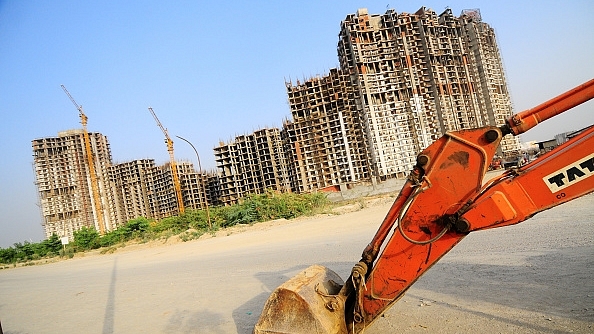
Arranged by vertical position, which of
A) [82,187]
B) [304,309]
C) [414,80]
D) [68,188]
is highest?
[414,80]

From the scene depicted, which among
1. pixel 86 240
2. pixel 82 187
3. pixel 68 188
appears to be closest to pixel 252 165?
pixel 86 240

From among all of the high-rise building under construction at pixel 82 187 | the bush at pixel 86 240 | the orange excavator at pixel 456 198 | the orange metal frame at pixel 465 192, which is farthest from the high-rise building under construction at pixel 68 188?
the orange metal frame at pixel 465 192

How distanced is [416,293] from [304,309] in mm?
2316

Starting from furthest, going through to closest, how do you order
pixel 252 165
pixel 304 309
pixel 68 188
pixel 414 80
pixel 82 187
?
pixel 82 187, pixel 68 188, pixel 252 165, pixel 414 80, pixel 304 309

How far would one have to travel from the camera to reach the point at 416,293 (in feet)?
16.8

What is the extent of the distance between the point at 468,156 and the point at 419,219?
0.57m

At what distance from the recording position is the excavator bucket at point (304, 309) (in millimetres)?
3326

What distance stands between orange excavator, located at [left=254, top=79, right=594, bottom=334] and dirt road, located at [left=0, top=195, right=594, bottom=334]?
4.01ft

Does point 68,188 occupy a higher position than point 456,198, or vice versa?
point 68,188

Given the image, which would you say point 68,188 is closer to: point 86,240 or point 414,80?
point 86,240

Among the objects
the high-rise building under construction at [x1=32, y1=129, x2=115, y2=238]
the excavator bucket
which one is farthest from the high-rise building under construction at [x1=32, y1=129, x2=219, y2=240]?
the excavator bucket

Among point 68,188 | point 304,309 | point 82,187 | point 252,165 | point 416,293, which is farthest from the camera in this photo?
point 82,187

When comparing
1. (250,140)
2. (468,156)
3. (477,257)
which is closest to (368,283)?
(468,156)

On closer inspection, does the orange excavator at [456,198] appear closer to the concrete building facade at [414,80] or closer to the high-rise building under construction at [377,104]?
the high-rise building under construction at [377,104]
